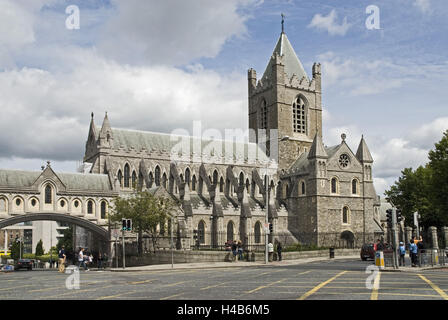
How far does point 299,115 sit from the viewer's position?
72375 millimetres

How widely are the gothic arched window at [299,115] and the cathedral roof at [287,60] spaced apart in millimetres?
3618

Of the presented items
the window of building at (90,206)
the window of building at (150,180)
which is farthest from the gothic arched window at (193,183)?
the window of building at (90,206)

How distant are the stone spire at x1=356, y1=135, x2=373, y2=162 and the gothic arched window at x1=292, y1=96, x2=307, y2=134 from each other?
32.5 ft

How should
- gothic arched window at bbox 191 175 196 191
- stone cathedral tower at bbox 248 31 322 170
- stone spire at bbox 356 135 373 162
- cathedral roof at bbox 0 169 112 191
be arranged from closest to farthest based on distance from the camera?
cathedral roof at bbox 0 169 112 191
gothic arched window at bbox 191 175 196 191
stone spire at bbox 356 135 373 162
stone cathedral tower at bbox 248 31 322 170

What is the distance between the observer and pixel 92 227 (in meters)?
49.7

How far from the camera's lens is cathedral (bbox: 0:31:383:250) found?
5056cm

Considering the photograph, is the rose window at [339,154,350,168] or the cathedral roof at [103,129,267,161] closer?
the cathedral roof at [103,129,267,161]

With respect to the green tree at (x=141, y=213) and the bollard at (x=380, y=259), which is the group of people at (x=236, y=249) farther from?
the bollard at (x=380, y=259)

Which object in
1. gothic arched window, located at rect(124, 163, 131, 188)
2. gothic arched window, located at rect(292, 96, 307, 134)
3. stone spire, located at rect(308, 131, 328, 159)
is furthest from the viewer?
gothic arched window, located at rect(292, 96, 307, 134)

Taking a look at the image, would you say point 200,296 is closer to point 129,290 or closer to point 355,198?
point 129,290

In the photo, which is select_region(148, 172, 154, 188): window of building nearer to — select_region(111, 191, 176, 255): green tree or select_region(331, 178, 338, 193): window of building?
select_region(111, 191, 176, 255): green tree

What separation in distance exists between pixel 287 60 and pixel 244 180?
19.9 m

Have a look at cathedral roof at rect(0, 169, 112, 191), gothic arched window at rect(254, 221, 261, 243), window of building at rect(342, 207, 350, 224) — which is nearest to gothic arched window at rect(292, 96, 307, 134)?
window of building at rect(342, 207, 350, 224)

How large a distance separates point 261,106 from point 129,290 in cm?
5800
